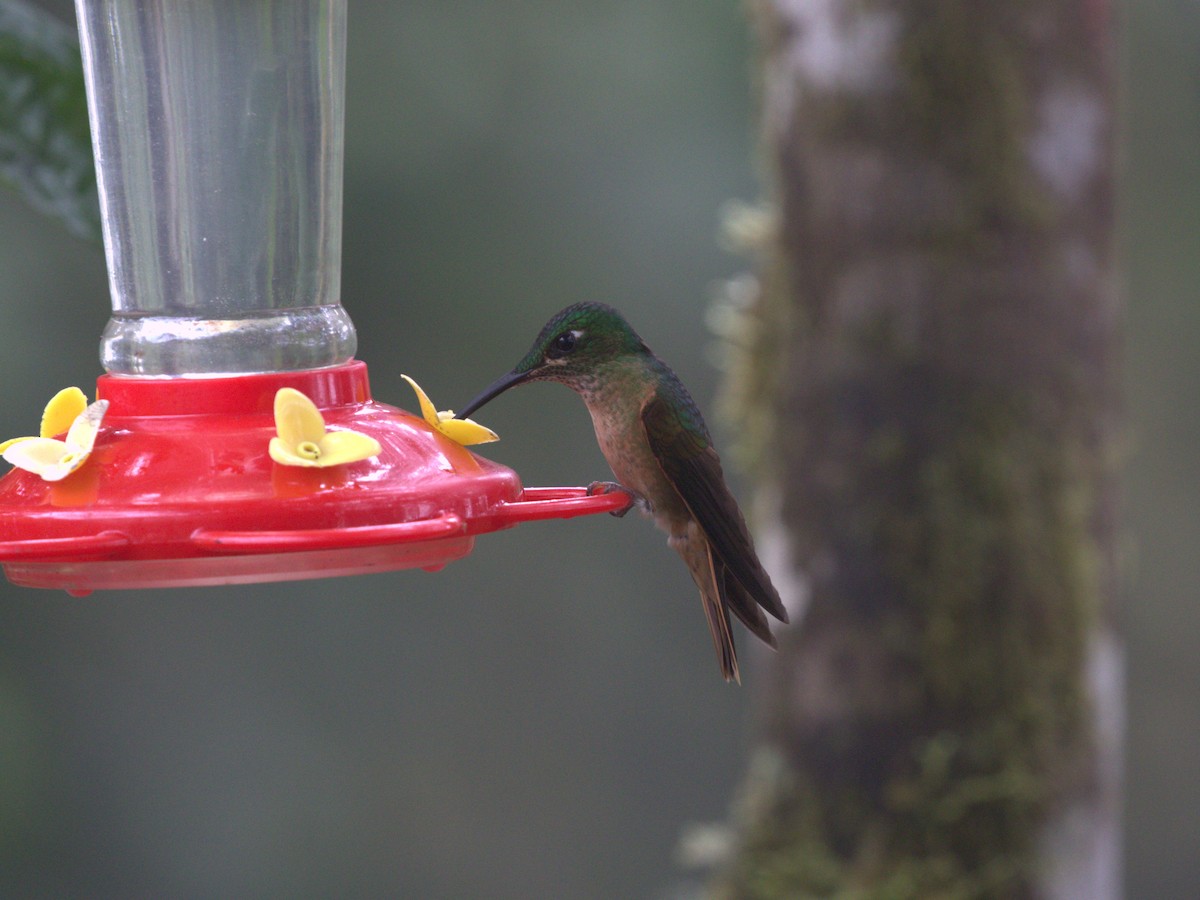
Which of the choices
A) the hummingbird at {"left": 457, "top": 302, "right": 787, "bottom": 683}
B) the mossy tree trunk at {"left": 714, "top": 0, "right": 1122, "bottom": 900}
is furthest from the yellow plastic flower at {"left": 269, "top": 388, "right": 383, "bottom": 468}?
the mossy tree trunk at {"left": 714, "top": 0, "right": 1122, "bottom": 900}

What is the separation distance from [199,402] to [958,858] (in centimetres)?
251

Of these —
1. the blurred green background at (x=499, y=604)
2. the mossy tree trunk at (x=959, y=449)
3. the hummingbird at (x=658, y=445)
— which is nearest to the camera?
the hummingbird at (x=658, y=445)

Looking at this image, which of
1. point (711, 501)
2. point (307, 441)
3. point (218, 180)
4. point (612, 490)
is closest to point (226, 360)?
point (218, 180)

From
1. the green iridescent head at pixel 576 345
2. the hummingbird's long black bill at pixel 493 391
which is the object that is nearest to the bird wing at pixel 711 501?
the green iridescent head at pixel 576 345

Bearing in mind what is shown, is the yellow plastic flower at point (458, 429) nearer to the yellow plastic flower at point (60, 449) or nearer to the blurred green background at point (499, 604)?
the yellow plastic flower at point (60, 449)

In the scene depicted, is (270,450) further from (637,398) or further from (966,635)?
(966,635)

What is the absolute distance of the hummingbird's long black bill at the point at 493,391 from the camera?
234cm

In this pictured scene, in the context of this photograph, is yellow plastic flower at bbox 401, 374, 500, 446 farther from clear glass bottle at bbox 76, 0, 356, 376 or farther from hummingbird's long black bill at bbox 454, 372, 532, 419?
clear glass bottle at bbox 76, 0, 356, 376

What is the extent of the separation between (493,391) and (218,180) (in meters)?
0.59

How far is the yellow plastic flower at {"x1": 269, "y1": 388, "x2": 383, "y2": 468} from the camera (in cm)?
182

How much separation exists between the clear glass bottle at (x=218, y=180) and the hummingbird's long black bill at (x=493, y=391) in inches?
8.7

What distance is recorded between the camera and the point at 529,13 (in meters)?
10.7

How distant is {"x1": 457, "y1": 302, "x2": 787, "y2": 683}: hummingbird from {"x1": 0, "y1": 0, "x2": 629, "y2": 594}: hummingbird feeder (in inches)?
17.4

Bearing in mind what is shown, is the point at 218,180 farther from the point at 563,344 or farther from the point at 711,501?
the point at 711,501
